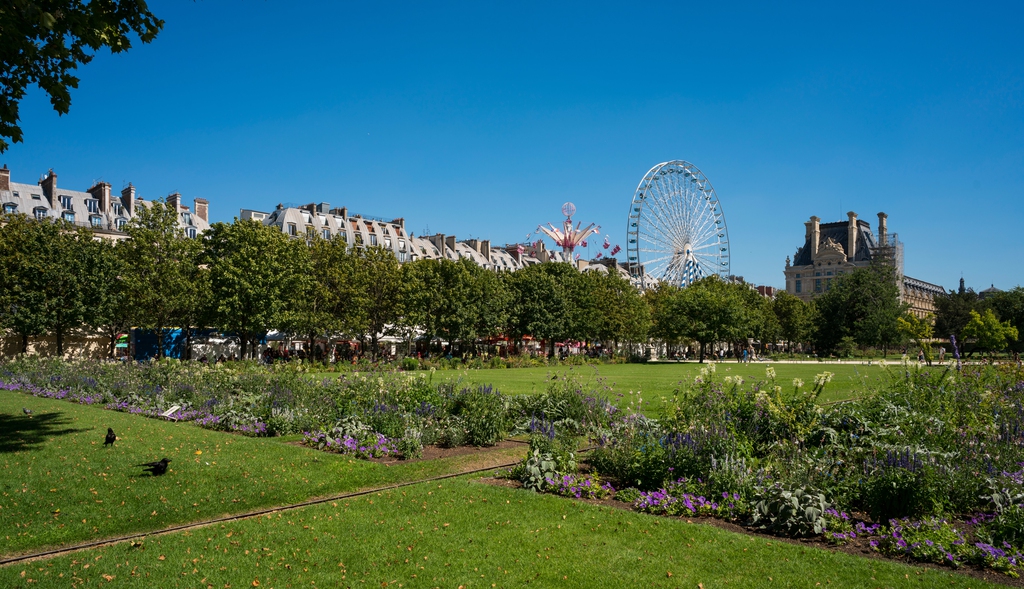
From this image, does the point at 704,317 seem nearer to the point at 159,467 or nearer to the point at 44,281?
the point at 44,281

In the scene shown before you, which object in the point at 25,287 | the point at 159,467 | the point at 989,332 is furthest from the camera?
the point at 989,332

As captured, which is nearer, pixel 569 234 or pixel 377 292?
pixel 377 292

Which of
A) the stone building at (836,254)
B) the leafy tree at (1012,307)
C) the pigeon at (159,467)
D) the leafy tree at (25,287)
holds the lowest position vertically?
the pigeon at (159,467)

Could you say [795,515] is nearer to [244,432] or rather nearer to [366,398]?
[366,398]

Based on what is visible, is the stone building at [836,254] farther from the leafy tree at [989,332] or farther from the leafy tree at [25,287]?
the leafy tree at [25,287]

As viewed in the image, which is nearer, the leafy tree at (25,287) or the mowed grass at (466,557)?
the mowed grass at (466,557)

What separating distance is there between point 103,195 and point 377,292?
35902 mm

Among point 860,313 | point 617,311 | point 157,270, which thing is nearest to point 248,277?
point 157,270

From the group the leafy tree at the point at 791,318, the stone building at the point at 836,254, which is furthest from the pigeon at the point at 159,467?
the stone building at the point at 836,254

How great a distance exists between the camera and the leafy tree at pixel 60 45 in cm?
855

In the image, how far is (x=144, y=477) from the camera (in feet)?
31.8

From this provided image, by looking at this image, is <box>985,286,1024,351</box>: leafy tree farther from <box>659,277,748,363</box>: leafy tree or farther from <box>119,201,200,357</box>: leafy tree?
<box>119,201,200,357</box>: leafy tree

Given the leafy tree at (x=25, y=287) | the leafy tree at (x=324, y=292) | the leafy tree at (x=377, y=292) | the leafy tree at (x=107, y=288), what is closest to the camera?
the leafy tree at (x=25, y=287)

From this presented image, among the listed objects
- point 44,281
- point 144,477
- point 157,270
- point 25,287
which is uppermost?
point 157,270
